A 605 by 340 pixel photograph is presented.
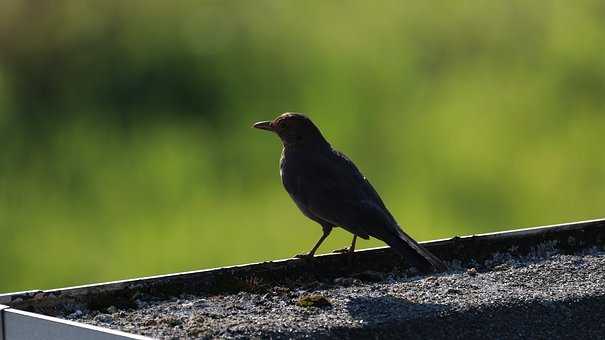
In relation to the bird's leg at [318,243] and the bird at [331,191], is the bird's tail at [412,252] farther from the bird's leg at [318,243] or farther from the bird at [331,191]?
the bird's leg at [318,243]

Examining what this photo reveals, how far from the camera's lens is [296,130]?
4.54 metres

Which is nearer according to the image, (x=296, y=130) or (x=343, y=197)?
(x=343, y=197)

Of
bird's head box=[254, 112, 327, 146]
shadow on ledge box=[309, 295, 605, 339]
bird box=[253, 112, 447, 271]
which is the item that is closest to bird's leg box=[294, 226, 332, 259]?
bird box=[253, 112, 447, 271]

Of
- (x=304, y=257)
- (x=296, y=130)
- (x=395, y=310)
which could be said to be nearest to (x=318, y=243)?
(x=304, y=257)

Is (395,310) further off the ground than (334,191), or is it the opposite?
(334,191)

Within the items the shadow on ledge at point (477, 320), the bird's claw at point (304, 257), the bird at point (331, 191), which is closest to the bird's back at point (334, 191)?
the bird at point (331, 191)

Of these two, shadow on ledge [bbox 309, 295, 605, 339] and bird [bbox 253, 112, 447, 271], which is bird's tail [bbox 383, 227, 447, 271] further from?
shadow on ledge [bbox 309, 295, 605, 339]

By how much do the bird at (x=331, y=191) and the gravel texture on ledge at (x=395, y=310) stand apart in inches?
6.5

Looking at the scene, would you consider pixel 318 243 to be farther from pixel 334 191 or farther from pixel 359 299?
pixel 359 299

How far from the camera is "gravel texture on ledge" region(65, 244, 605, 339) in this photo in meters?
3.56

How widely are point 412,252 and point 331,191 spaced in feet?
1.37

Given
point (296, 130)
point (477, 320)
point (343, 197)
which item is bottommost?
point (477, 320)

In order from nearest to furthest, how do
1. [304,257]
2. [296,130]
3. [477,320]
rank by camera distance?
[477,320] < [304,257] < [296,130]

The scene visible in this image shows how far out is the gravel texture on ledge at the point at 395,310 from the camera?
11.7 ft
